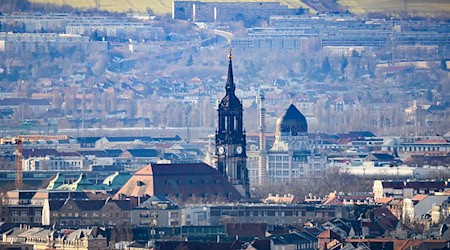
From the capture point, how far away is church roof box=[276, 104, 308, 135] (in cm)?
11044

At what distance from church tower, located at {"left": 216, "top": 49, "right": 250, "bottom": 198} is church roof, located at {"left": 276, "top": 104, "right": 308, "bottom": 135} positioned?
66.6ft

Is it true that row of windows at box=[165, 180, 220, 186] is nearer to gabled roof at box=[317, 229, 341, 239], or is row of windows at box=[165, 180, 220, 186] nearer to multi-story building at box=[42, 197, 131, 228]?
multi-story building at box=[42, 197, 131, 228]

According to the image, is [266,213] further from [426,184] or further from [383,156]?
[383,156]

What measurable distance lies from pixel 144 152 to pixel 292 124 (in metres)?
5.11

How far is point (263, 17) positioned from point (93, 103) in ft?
126

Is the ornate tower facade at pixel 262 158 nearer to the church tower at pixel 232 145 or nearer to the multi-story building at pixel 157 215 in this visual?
the church tower at pixel 232 145

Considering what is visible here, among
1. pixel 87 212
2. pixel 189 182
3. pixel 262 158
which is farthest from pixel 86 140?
pixel 87 212

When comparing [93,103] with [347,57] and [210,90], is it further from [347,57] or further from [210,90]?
Result: [347,57]

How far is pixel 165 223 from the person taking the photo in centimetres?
7450

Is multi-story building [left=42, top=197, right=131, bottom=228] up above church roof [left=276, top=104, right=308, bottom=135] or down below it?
below

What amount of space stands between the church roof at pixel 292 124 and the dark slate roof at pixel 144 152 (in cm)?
429

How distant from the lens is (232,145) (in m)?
87.6

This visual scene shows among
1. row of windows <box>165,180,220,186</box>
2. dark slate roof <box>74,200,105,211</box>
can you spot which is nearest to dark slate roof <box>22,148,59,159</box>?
row of windows <box>165,180,220,186</box>

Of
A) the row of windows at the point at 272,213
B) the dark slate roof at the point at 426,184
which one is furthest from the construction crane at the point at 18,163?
the row of windows at the point at 272,213
